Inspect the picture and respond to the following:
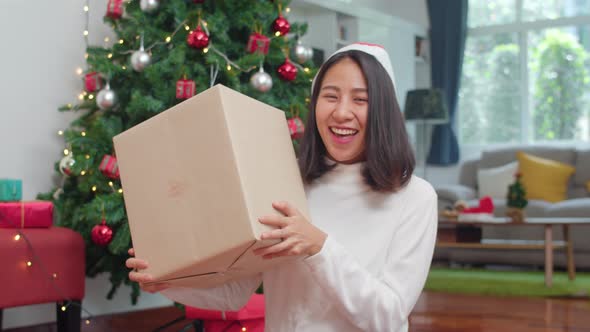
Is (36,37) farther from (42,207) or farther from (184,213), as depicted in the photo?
(184,213)

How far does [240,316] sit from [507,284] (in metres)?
2.67

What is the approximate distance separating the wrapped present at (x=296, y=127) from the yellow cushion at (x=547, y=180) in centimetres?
333

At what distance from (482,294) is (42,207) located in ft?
8.94

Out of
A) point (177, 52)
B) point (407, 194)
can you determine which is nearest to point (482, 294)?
point (177, 52)

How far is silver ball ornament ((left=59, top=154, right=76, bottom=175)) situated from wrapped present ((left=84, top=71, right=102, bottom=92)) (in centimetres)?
31

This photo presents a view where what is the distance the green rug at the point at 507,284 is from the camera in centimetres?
435

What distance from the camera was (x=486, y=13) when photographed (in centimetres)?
720

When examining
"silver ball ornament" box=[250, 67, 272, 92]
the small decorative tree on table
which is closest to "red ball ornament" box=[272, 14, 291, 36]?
"silver ball ornament" box=[250, 67, 272, 92]

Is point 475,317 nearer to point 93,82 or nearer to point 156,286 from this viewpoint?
point 93,82

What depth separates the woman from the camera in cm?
121

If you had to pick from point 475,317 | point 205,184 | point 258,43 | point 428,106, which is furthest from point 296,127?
point 428,106

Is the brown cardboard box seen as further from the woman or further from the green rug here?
the green rug

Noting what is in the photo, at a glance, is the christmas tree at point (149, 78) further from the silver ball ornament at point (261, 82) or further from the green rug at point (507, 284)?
the green rug at point (507, 284)

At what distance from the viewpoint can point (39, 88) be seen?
339 centimetres
